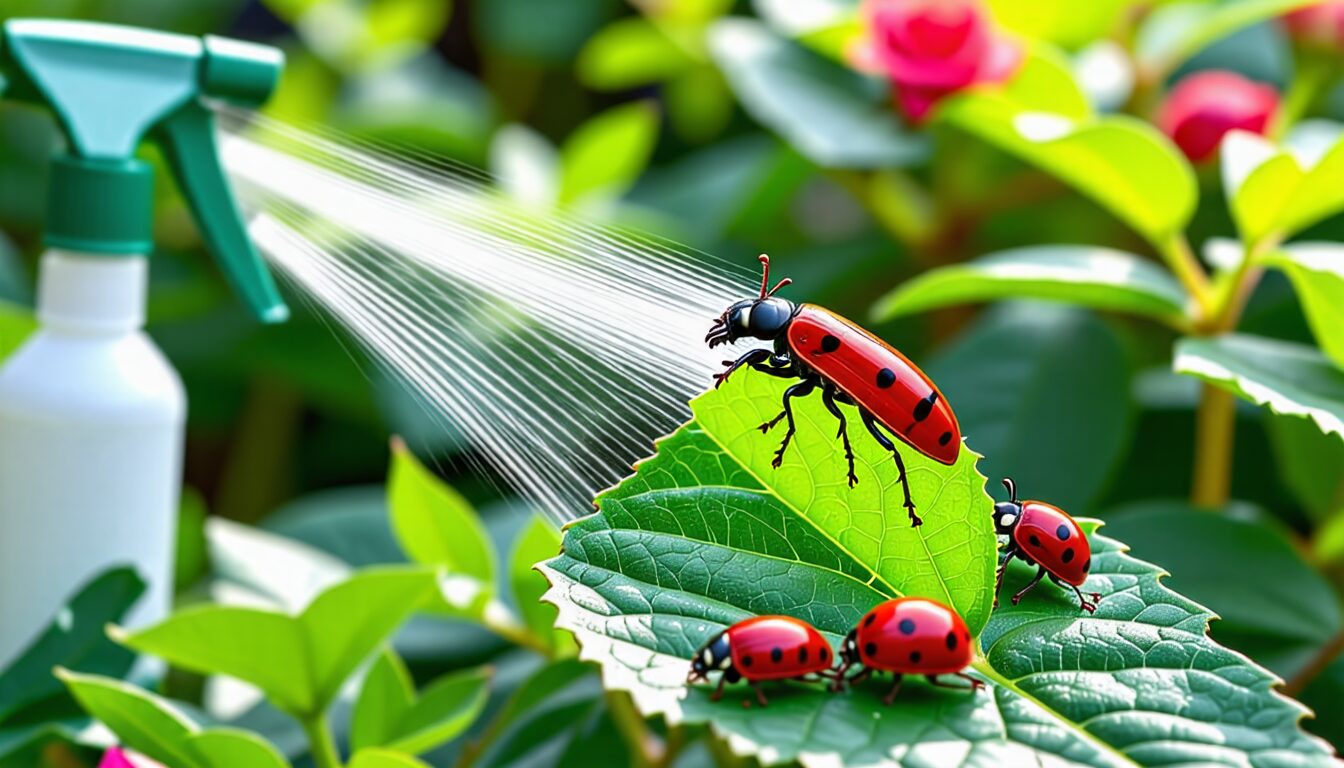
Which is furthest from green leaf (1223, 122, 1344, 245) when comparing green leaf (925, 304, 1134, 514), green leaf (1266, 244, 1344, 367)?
green leaf (925, 304, 1134, 514)

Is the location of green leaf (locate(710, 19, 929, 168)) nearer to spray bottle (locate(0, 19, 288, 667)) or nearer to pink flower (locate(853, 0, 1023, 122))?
pink flower (locate(853, 0, 1023, 122))

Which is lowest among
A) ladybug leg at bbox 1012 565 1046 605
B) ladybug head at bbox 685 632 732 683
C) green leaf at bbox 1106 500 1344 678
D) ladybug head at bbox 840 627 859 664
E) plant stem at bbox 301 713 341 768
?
plant stem at bbox 301 713 341 768

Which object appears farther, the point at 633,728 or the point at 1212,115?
Answer: the point at 1212,115

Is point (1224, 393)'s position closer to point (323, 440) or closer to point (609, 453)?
point (609, 453)

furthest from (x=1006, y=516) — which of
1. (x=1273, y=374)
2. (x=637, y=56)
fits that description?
(x=637, y=56)

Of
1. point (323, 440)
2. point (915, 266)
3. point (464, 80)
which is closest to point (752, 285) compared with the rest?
point (915, 266)

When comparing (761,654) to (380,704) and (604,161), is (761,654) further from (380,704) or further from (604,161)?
(604,161)

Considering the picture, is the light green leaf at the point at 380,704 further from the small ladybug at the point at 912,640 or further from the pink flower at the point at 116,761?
the small ladybug at the point at 912,640
